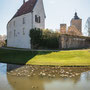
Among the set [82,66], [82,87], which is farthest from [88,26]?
[82,87]

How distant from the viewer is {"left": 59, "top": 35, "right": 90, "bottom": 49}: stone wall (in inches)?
832

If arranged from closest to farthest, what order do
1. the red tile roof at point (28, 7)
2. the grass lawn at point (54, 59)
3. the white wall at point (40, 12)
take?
the grass lawn at point (54, 59) → the white wall at point (40, 12) → the red tile roof at point (28, 7)

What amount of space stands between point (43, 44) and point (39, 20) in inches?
244

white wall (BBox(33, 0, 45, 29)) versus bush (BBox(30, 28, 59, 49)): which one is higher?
white wall (BBox(33, 0, 45, 29))

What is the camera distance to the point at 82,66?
32.4 ft

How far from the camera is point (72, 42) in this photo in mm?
23359

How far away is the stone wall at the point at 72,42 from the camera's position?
21141 millimetres

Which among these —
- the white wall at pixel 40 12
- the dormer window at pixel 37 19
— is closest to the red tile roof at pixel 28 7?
the white wall at pixel 40 12

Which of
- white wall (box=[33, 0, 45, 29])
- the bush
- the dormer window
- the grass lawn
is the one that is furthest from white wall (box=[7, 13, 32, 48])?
the grass lawn

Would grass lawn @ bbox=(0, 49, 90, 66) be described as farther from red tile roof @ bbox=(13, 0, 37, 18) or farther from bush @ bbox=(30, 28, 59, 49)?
red tile roof @ bbox=(13, 0, 37, 18)

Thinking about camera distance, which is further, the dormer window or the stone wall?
the dormer window

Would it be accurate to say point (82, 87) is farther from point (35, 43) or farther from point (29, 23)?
point (29, 23)

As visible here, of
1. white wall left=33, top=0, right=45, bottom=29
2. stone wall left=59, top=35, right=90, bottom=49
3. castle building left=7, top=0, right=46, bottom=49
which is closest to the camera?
stone wall left=59, top=35, right=90, bottom=49

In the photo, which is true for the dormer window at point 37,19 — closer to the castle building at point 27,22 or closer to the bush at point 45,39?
the castle building at point 27,22
